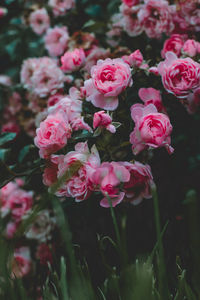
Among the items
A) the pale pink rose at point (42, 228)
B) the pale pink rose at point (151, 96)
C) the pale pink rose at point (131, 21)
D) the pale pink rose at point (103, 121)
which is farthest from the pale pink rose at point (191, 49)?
the pale pink rose at point (42, 228)

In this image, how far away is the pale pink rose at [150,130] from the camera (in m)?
1.00

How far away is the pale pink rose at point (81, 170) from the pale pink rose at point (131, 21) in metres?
0.68

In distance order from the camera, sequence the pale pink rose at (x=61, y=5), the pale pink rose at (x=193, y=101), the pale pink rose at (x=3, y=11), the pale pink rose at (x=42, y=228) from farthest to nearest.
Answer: the pale pink rose at (x=3, y=11) < the pale pink rose at (x=61, y=5) < the pale pink rose at (x=42, y=228) < the pale pink rose at (x=193, y=101)

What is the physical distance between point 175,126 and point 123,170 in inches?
20.2

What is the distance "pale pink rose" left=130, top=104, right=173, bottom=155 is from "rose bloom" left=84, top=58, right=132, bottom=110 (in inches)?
3.2

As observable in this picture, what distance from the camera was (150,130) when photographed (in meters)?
1.01

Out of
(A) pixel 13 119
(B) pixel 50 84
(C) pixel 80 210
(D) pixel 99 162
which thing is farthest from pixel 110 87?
(A) pixel 13 119

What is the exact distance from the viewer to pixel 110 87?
1051mm

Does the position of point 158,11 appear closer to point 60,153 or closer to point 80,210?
point 60,153

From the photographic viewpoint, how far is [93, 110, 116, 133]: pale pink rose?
1006 mm

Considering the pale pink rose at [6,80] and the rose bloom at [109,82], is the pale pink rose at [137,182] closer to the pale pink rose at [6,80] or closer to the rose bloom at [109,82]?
the rose bloom at [109,82]

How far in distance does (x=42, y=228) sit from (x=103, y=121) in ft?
1.93

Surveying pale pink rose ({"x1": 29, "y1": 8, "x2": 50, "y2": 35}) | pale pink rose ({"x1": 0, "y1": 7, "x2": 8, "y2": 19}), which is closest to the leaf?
pale pink rose ({"x1": 29, "y1": 8, "x2": 50, "y2": 35})

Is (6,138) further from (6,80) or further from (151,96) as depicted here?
(6,80)
